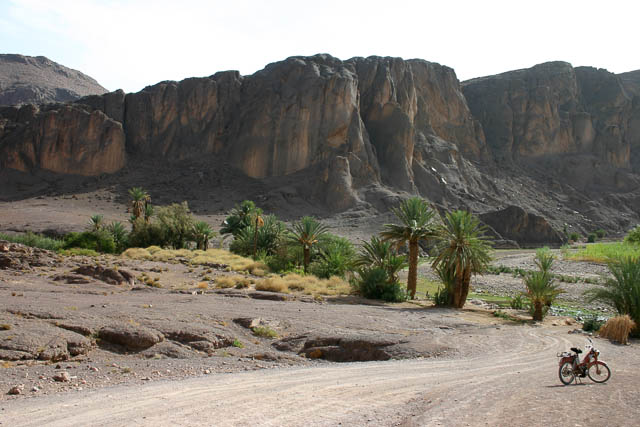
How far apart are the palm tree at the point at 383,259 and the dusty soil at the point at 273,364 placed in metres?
6.43

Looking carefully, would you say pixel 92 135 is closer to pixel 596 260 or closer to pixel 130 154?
pixel 130 154

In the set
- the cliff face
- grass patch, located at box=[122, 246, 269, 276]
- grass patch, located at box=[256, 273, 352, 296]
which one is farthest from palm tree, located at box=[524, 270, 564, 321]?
the cliff face

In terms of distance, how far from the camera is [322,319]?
1878 centimetres

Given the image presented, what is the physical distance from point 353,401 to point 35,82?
19110 centimetres

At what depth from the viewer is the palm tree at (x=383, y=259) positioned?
98.3 ft

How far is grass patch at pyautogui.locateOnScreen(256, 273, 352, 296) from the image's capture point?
28.1m

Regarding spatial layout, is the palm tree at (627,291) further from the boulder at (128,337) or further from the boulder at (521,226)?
the boulder at (521,226)

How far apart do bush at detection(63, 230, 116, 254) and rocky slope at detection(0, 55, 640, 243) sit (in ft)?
109

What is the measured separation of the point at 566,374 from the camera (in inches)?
390

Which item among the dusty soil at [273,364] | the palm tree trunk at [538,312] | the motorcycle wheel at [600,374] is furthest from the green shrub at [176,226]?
the motorcycle wheel at [600,374]

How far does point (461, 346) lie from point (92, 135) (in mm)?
90577

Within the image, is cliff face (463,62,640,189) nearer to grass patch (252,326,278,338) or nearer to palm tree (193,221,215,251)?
palm tree (193,221,215,251)

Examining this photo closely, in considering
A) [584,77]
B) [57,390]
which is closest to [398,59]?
[584,77]

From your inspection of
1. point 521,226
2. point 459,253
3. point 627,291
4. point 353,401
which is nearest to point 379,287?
point 459,253
